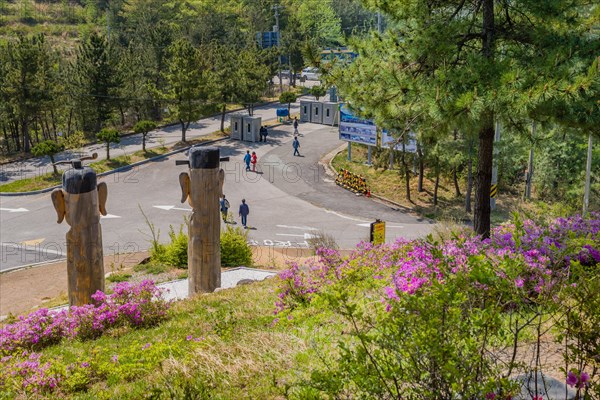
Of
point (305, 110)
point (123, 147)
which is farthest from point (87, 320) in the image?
point (305, 110)

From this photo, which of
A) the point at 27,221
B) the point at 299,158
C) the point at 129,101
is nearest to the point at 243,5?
the point at 129,101

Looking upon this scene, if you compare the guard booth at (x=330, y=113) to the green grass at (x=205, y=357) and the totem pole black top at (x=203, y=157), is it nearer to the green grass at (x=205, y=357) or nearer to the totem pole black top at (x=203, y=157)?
the totem pole black top at (x=203, y=157)

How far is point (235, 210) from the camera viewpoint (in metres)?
26.7

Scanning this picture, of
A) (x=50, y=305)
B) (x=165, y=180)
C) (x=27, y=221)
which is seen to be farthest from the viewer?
(x=165, y=180)

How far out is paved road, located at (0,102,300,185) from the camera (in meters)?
32.3

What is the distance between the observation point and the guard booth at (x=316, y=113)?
47062mm

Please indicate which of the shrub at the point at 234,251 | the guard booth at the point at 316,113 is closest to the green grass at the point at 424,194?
the guard booth at the point at 316,113

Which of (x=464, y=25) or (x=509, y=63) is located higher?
(x=464, y=25)

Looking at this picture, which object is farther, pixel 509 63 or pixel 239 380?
pixel 509 63

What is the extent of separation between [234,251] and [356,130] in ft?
60.9

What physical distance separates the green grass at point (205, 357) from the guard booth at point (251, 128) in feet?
102

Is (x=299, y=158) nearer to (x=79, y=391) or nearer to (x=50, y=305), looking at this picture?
(x=50, y=305)

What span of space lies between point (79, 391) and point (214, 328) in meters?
2.14

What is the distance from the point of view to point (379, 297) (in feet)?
25.8
